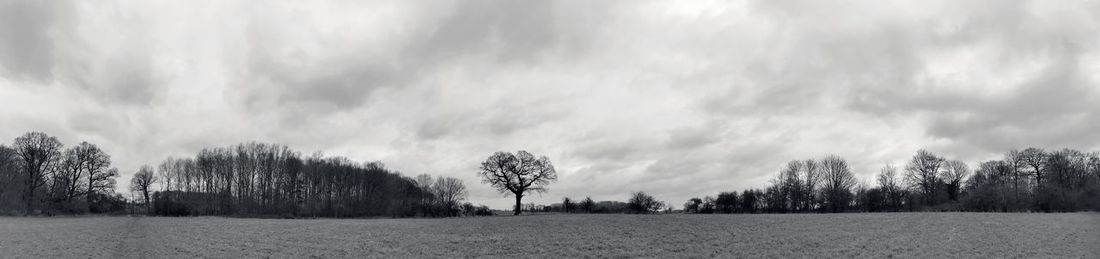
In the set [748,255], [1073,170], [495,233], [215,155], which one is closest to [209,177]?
[215,155]

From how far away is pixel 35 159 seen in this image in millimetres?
87062

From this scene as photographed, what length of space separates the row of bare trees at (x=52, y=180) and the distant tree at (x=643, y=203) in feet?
238

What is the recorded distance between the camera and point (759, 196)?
330 feet

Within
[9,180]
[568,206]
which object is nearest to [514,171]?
[568,206]

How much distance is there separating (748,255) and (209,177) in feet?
339

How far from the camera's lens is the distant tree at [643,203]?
281 feet

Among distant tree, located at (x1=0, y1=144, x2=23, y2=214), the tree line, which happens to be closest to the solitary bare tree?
the tree line

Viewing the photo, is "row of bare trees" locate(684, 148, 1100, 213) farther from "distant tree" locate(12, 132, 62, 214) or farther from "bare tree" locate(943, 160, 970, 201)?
"distant tree" locate(12, 132, 62, 214)

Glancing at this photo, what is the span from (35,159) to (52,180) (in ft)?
12.4

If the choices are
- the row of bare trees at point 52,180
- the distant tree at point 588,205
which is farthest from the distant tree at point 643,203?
the row of bare trees at point 52,180

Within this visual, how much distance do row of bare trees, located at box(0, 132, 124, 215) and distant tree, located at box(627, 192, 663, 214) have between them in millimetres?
72524

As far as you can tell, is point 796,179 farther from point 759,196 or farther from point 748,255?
point 748,255

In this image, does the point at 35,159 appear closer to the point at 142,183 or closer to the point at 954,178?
the point at 142,183

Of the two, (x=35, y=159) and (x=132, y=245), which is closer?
(x=132, y=245)
